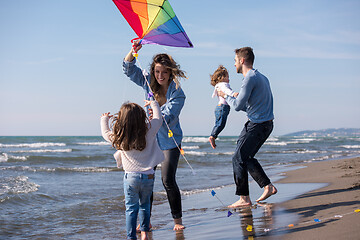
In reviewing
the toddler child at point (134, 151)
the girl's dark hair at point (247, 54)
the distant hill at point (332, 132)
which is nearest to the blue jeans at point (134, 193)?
the toddler child at point (134, 151)

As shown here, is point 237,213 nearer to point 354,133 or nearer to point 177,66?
point 177,66

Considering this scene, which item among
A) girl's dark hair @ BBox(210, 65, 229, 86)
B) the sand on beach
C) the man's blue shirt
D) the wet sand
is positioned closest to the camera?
the sand on beach

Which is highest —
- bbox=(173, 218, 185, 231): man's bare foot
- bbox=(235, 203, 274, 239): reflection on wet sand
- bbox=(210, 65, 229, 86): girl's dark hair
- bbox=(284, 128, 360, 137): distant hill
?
bbox=(210, 65, 229, 86): girl's dark hair

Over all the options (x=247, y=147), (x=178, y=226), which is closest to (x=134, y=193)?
(x=178, y=226)

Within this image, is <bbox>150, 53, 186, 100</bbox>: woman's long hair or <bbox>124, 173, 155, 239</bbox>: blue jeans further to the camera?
<bbox>150, 53, 186, 100</bbox>: woman's long hair

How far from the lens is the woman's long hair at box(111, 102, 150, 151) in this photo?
122 inches

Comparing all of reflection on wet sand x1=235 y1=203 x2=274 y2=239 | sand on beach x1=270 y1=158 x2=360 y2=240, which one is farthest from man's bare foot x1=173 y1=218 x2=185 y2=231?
sand on beach x1=270 y1=158 x2=360 y2=240

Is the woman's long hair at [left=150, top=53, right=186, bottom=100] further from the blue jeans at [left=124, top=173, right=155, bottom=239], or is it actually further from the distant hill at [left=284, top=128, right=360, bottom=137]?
the distant hill at [left=284, top=128, right=360, bottom=137]

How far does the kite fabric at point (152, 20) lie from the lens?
3.89 meters

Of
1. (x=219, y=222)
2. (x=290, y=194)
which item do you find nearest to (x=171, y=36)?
(x=219, y=222)

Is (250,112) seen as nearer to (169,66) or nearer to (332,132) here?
(169,66)

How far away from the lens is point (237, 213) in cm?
436

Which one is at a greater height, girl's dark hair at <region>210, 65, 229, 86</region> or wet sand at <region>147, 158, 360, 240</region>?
girl's dark hair at <region>210, 65, 229, 86</region>

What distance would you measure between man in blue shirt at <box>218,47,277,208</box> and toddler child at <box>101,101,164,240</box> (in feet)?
4.92
